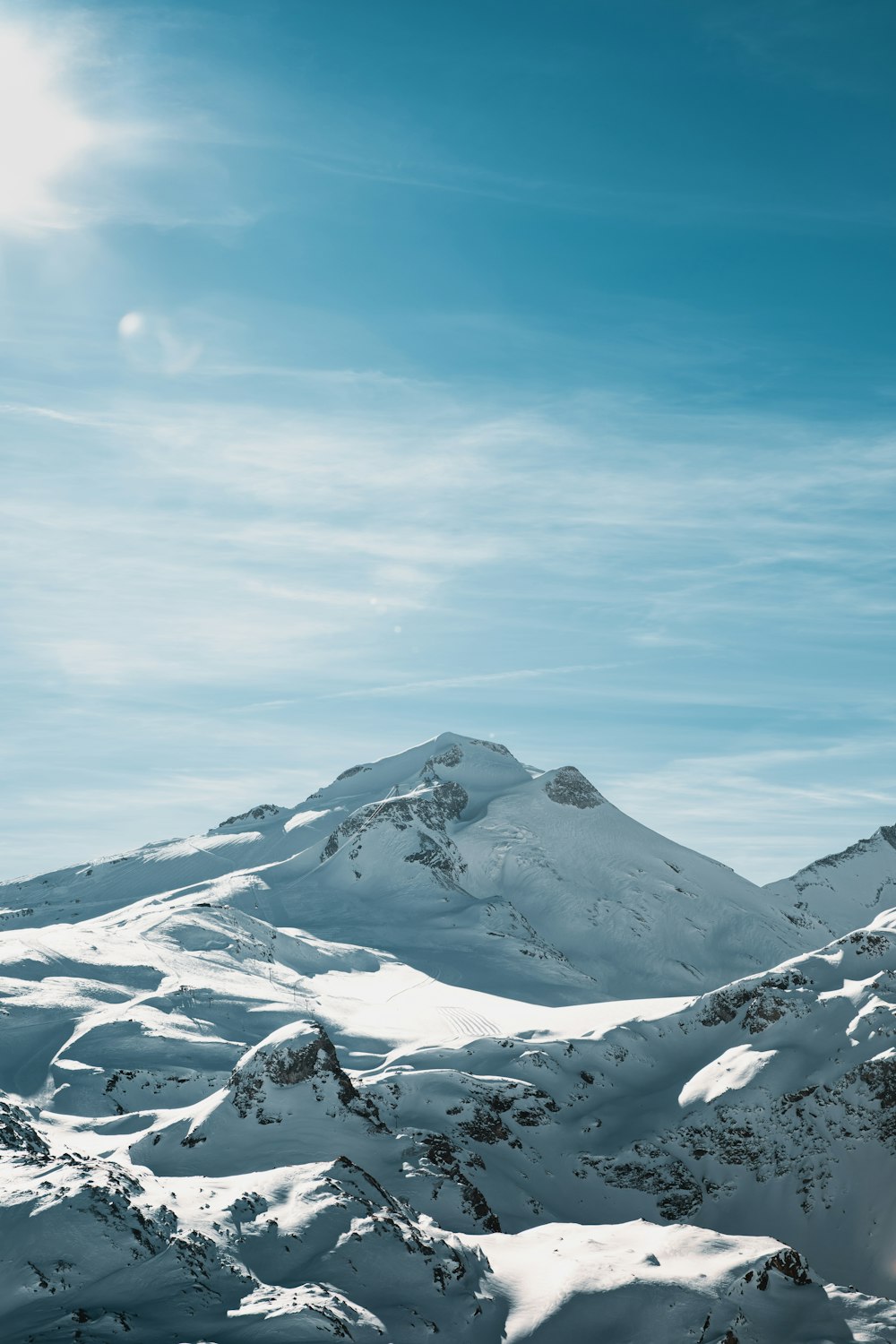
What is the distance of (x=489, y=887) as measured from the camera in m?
125

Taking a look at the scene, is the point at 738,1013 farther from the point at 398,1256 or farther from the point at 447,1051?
the point at 398,1256

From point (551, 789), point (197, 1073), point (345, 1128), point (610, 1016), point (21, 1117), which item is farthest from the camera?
point (551, 789)

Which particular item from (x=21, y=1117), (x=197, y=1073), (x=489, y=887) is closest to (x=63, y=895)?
(x=489, y=887)

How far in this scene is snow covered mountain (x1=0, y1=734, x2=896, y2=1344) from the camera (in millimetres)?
24031

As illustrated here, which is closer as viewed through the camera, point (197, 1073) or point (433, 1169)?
point (433, 1169)

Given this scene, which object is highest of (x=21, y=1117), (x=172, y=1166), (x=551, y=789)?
(x=551, y=789)

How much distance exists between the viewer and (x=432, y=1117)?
4738 centimetres

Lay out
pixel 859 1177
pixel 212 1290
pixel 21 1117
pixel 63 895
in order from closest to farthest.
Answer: pixel 212 1290, pixel 21 1117, pixel 859 1177, pixel 63 895

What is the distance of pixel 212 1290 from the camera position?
22516 millimetres

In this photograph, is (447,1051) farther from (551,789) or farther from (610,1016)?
Result: (551,789)

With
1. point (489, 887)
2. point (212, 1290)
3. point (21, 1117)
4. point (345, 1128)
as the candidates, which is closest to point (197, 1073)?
point (345, 1128)

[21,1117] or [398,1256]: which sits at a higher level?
[21,1117]

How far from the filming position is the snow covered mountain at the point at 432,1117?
78.8 feet

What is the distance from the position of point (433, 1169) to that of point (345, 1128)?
3.43 metres
